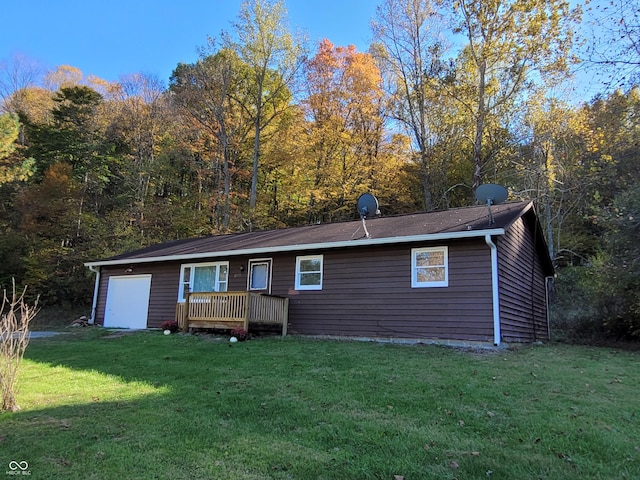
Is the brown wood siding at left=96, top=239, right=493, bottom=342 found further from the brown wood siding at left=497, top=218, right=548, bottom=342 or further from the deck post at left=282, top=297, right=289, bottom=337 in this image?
the brown wood siding at left=497, top=218, right=548, bottom=342

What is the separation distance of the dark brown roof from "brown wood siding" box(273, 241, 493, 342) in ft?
1.35

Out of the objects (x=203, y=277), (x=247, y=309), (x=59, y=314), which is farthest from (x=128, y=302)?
(x=59, y=314)

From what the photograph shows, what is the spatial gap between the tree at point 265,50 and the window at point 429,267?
38.0ft

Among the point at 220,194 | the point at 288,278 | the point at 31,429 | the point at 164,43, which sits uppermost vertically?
the point at 164,43

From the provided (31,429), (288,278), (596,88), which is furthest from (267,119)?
(31,429)

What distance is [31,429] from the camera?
153 inches

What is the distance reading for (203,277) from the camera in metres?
13.6

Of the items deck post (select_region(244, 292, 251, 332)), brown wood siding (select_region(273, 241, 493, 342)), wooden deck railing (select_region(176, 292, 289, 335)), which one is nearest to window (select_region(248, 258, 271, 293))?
brown wood siding (select_region(273, 241, 493, 342))

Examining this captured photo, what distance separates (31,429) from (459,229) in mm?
8341

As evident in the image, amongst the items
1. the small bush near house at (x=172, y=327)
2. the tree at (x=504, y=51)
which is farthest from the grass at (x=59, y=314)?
the tree at (x=504, y=51)

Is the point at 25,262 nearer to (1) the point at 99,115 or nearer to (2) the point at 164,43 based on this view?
(1) the point at 99,115

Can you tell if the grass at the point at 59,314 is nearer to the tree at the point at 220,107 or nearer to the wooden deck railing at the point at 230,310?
the tree at the point at 220,107

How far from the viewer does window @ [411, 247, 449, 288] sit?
32.2 ft

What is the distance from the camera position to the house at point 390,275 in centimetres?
941
